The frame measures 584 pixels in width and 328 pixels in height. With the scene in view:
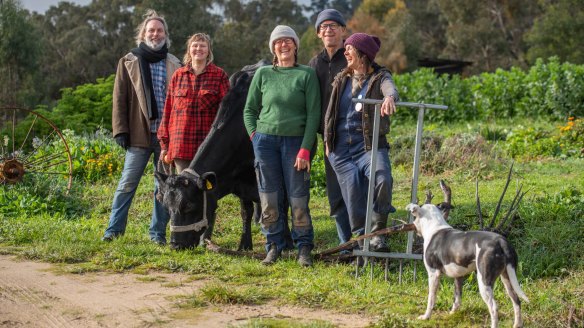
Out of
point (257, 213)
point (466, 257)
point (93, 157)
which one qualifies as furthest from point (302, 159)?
point (93, 157)

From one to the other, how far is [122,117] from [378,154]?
291 centimetres

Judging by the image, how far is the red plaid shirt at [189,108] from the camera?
6863mm

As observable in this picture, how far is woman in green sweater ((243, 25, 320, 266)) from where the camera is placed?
608cm

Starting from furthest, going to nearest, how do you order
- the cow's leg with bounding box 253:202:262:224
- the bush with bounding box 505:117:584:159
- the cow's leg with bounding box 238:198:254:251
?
the bush with bounding box 505:117:584:159 < the cow's leg with bounding box 253:202:262:224 < the cow's leg with bounding box 238:198:254:251

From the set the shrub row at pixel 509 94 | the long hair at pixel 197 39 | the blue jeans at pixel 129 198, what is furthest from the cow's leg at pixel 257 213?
the shrub row at pixel 509 94

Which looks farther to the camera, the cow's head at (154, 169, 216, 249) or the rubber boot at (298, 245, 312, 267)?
the cow's head at (154, 169, 216, 249)

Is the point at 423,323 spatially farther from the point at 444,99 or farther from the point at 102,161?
the point at 444,99

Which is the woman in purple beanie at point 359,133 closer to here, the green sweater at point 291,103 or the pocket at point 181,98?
the green sweater at point 291,103

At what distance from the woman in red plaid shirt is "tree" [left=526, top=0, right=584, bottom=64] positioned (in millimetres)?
29183

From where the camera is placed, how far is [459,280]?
15.1ft

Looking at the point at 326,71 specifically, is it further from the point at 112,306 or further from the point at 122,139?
the point at 112,306

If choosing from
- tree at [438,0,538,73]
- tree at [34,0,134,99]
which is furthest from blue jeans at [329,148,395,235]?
tree at [438,0,538,73]

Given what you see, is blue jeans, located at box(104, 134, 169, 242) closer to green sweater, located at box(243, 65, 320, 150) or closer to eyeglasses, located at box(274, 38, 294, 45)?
green sweater, located at box(243, 65, 320, 150)

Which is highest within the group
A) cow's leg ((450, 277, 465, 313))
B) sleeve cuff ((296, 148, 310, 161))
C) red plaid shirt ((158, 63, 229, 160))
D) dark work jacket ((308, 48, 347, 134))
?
dark work jacket ((308, 48, 347, 134))
